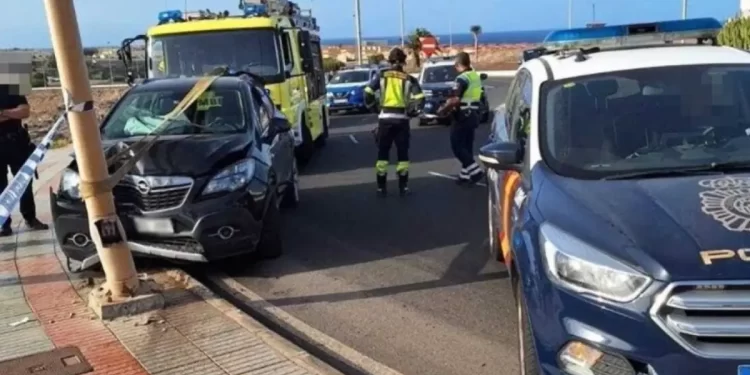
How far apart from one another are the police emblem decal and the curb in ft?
6.86

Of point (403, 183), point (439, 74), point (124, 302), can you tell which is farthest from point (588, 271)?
point (439, 74)

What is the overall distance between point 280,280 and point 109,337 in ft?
6.37

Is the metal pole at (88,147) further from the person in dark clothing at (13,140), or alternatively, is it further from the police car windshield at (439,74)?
the police car windshield at (439,74)

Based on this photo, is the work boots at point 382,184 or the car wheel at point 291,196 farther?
the work boots at point 382,184

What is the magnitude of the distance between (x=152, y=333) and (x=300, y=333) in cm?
100

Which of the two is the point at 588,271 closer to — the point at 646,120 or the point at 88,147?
the point at 646,120

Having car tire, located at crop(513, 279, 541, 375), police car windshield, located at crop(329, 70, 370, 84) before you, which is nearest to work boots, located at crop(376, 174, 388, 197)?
car tire, located at crop(513, 279, 541, 375)

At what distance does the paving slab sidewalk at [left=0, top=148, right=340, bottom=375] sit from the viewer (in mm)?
A: 5254

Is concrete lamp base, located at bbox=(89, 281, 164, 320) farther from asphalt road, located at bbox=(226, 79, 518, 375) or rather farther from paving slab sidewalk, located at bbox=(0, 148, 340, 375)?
asphalt road, located at bbox=(226, 79, 518, 375)

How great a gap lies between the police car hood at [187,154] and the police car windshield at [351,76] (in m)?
21.9

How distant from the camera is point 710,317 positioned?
136 inches

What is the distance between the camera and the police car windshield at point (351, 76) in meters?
29.7

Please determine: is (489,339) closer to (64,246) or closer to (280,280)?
(280,280)

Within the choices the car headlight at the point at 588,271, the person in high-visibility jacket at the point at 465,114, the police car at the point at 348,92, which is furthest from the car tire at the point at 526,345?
the police car at the point at 348,92
